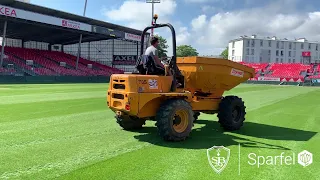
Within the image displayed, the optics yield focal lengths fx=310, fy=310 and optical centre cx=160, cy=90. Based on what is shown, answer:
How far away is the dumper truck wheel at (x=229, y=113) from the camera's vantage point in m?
7.94

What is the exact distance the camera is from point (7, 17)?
31406 millimetres

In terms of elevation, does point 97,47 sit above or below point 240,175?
above

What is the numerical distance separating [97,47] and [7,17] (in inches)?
1007

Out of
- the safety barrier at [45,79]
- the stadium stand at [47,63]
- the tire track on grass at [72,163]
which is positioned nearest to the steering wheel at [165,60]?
the tire track on grass at [72,163]

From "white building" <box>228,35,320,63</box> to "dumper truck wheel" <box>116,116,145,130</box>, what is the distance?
105 meters

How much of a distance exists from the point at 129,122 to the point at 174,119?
143cm

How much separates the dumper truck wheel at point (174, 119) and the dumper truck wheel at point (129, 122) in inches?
47.5

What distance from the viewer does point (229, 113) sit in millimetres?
7934

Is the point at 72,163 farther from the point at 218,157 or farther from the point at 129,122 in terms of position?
the point at 129,122

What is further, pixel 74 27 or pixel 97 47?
pixel 97 47

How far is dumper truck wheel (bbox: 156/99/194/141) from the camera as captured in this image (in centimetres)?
634

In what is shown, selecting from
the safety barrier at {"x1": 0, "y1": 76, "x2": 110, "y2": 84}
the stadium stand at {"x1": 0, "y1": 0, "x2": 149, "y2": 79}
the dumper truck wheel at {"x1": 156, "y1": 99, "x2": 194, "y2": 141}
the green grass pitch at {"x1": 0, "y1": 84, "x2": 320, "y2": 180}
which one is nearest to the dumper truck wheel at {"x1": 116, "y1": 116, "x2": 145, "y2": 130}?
the green grass pitch at {"x1": 0, "y1": 84, "x2": 320, "y2": 180}

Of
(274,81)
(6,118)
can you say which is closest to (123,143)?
(6,118)

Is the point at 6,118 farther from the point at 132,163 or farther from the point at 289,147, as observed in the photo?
the point at 289,147
